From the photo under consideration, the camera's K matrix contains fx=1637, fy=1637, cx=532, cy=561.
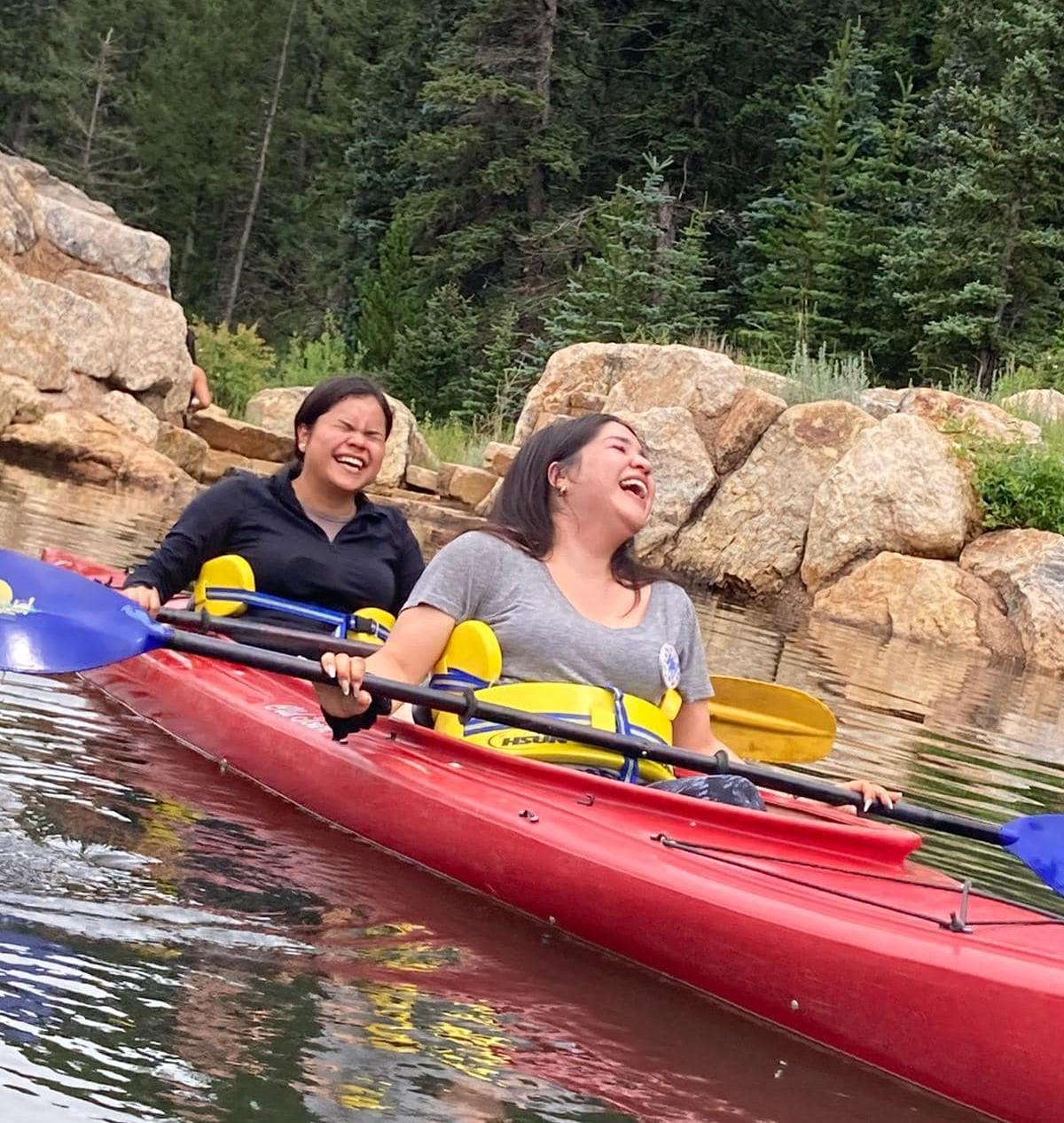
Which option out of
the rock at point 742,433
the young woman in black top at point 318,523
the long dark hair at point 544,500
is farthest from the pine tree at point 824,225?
the long dark hair at point 544,500

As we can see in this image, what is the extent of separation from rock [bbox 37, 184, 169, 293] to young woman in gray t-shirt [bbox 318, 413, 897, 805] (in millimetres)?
13532

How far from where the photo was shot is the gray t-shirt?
3.75 meters

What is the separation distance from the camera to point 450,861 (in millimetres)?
3672

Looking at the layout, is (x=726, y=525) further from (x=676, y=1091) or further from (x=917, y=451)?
(x=676, y=1091)

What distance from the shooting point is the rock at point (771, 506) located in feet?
43.5

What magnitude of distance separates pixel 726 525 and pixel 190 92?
2975 cm

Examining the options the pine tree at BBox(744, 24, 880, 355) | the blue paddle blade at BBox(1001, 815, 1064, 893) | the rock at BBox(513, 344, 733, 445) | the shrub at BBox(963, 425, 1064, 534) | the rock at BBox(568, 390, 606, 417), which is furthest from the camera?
the pine tree at BBox(744, 24, 880, 355)

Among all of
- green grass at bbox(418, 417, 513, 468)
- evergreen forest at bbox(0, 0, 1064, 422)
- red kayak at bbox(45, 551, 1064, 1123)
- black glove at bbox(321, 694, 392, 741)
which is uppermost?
evergreen forest at bbox(0, 0, 1064, 422)

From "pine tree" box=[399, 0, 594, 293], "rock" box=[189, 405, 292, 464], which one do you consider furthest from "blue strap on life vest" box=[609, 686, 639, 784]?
"pine tree" box=[399, 0, 594, 293]

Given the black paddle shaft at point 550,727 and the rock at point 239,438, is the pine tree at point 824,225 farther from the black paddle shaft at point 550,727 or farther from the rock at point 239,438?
the black paddle shaft at point 550,727

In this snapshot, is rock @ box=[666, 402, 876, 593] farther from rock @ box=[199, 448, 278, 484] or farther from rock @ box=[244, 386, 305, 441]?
rock @ box=[244, 386, 305, 441]

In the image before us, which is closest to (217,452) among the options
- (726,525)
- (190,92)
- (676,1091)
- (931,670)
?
(726,525)

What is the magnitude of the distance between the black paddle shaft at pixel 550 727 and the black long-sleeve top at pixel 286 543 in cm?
121

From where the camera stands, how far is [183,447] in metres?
14.8
